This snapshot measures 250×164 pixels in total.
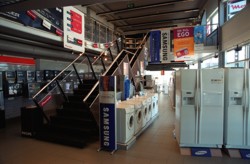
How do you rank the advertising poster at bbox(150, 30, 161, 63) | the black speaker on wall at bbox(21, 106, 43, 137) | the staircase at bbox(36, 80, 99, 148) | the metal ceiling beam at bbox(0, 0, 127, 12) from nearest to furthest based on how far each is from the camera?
the metal ceiling beam at bbox(0, 0, 127, 12), the staircase at bbox(36, 80, 99, 148), the black speaker on wall at bbox(21, 106, 43, 137), the advertising poster at bbox(150, 30, 161, 63)

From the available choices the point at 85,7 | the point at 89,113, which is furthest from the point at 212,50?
the point at 85,7

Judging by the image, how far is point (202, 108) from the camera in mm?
3693

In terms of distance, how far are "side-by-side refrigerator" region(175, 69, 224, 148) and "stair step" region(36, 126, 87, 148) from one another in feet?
7.99

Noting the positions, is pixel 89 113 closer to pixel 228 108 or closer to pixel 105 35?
pixel 228 108

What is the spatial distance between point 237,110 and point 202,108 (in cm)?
74

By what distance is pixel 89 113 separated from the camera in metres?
4.46

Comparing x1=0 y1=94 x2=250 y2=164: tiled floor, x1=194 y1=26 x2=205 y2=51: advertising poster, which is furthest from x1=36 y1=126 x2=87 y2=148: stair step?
x1=194 y1=26 x2=205 y2=51: advertising poster

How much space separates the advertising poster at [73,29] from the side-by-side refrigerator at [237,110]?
5620 millimetres

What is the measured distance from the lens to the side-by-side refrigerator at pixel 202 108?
3.64m

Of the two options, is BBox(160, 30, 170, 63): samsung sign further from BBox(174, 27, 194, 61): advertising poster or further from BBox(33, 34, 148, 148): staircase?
BBox(33, 34, 148, 148): staircase

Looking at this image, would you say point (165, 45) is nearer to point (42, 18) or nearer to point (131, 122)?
point (131, 122)

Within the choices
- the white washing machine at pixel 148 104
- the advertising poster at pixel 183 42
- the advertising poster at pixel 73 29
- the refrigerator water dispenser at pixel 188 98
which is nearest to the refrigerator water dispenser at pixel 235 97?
the refrigerator water dispenser at pixel 188 98

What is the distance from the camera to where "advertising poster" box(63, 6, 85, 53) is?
6.47 metres

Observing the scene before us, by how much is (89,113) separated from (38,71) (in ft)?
14.2
